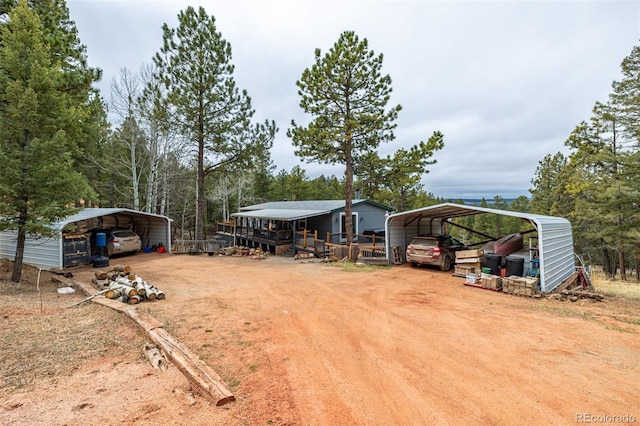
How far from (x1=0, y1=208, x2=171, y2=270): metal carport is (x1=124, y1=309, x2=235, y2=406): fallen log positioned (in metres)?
7.34

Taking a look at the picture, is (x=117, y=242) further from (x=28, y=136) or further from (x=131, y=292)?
(x=131, y=292)

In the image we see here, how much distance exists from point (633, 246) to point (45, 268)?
31241 millimetres

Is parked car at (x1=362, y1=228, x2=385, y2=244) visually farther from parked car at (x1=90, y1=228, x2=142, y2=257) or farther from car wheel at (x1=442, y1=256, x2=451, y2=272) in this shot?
parked car at (x1=90, y1=228, x2=142, y2=257)

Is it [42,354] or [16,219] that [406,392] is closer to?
[42,354]

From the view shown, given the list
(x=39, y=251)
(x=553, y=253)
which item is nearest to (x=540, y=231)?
(x=553, y=253)

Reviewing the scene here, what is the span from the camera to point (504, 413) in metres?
3.20

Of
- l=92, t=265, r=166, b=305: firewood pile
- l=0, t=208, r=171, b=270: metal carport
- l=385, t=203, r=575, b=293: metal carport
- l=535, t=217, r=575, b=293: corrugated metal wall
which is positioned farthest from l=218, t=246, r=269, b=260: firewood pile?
l=535, t=217, r=575, b=293: corrugated metal wall

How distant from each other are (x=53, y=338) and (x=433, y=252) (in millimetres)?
12155

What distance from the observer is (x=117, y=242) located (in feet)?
52.7

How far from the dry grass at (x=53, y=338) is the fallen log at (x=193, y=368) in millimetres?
339

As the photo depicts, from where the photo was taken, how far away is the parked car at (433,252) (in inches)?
501

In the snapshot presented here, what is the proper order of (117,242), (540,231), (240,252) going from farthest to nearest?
(240,252), (117,242), (540,231)

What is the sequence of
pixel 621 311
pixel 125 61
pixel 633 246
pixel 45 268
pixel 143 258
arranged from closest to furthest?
Result: pixel 621 311, pixel 45 268, pixel 143 258, pixel 633 246, pixel 125 61

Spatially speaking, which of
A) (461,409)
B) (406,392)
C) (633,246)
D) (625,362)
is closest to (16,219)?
(406,392)
